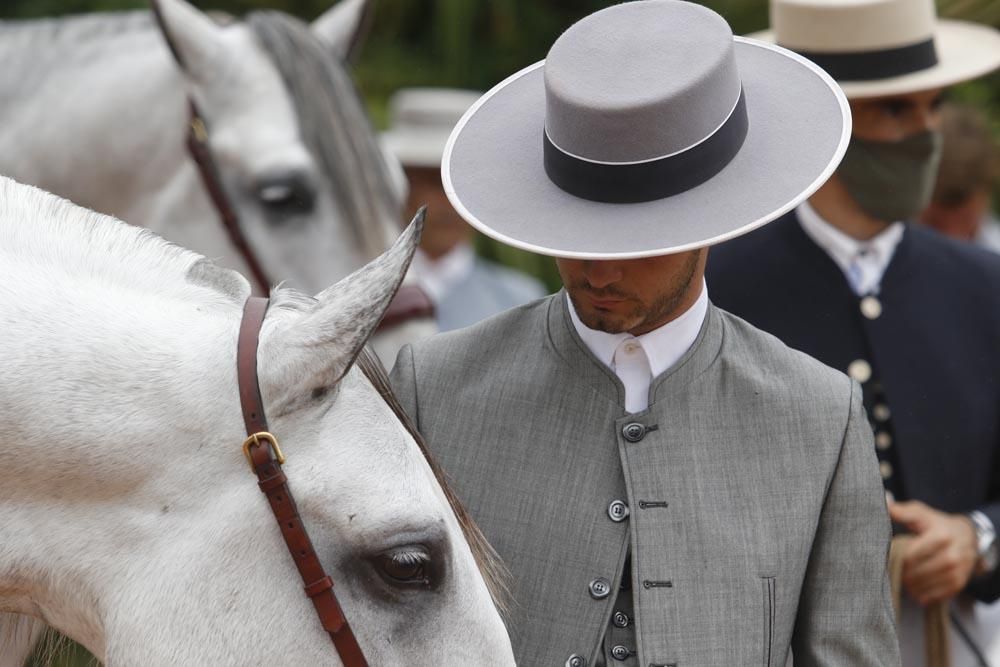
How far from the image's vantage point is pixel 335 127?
12.7 ft

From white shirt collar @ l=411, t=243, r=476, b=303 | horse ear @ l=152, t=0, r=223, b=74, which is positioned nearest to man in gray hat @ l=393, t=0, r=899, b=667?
horse ear @ l=152, t=0, r=223, b=74

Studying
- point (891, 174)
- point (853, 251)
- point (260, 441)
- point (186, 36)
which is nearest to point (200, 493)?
point (260, 441)

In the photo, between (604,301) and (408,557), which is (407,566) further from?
(604,301)

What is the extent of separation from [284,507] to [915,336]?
1.71 meters

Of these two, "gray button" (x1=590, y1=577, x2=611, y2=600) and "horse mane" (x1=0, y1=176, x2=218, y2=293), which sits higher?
"horse mane" (x1=0, y1=176, x2=218, y2=293)

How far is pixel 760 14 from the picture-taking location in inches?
234

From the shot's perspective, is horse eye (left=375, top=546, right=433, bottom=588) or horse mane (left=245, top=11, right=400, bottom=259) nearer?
horse eye (left=375, top=546, right=433, bottom=588)

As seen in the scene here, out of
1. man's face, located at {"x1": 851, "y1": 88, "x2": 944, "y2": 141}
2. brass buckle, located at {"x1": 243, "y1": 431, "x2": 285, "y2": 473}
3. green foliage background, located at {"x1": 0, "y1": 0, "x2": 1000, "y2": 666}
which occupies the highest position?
brass buckle, located at {"x1": 243, "y1": 431, "x2": 285, "y2": 473}

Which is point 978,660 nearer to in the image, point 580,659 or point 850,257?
point 850,257

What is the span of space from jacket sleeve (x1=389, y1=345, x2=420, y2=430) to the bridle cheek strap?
44 centimetres

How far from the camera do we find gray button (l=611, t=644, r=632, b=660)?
2096 millimetres

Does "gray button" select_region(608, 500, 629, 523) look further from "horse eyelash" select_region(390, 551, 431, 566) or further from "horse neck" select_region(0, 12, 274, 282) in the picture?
"horse neck" select_region(0, 12, 274, 282)

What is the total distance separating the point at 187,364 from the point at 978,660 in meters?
2.02

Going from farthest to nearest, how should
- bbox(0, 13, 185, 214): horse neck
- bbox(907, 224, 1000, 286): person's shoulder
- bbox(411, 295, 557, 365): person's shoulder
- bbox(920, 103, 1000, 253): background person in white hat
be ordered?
bbox(920, 103, 1000, 253): background person in white hat
bbox(0, 13, 185, 214): horse neck
bbox(907, 224, 1000, 286): person's shoulder
bbox(411, 295, 557, 365): person's shoulder
